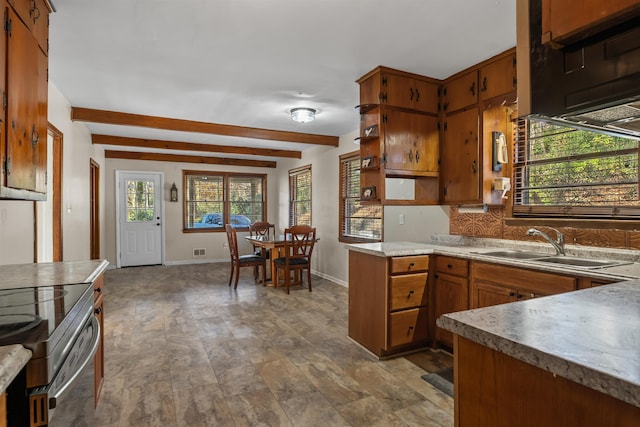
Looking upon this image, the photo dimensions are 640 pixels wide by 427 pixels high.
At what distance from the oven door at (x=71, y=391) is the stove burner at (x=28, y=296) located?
169 millimetres

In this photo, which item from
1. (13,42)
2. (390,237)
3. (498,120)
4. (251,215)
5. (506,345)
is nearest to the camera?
(506,345)

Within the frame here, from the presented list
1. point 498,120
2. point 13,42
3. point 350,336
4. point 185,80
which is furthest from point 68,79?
point 498,120

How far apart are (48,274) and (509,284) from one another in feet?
8.93

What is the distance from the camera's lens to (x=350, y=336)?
10.6ft

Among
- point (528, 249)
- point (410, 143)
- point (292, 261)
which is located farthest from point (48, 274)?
point (292, 261)

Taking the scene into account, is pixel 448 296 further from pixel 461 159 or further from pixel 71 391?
pixel 71 391

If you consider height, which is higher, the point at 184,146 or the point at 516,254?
the point at 184,146

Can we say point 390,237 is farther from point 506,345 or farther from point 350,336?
point 506,345

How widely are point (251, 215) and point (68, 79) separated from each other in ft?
17.0

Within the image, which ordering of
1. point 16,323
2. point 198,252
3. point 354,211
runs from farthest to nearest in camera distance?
point 198,252
point 354,211
point 16,323

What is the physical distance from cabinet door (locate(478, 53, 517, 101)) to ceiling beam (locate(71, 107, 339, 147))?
293 centimetres

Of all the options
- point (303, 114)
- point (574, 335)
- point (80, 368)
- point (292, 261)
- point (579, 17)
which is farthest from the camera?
point (292, 261)

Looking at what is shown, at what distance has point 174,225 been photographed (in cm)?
745

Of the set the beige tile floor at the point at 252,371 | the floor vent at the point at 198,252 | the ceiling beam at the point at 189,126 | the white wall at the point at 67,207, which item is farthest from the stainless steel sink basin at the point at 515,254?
the floor vent at the point at 198,252
